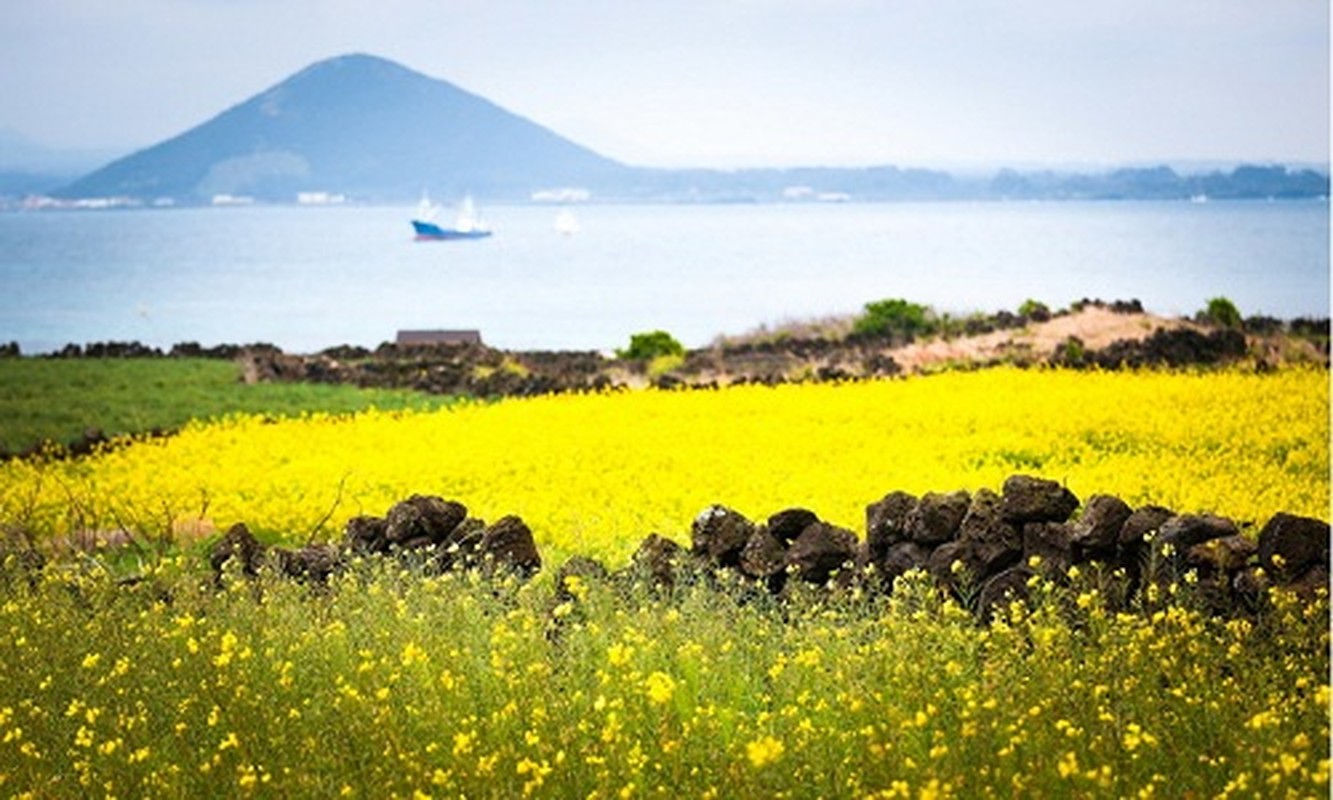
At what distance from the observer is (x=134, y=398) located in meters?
25.4

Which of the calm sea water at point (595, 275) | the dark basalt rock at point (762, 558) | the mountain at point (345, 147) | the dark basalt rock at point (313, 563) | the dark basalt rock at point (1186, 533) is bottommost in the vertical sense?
the calm sea water at point (595, 275)

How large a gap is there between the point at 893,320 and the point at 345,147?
349 ft

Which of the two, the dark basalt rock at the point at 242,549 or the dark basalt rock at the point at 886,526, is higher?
the dark basalt rock at the point at 886,526

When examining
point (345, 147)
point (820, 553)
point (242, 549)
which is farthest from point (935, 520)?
point (345, 147)

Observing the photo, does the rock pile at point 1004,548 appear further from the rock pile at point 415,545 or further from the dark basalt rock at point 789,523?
the rock pile at point 415,545

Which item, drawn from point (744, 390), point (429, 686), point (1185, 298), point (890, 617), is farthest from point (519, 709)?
point (1185, 298)

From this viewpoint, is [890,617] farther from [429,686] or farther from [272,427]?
[272,427]

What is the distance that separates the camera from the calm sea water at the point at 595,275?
185ft

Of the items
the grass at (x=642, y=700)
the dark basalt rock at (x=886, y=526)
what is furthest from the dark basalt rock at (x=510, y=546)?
the dark basalt rock at (x=886, y=526)

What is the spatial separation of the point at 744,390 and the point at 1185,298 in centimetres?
4162

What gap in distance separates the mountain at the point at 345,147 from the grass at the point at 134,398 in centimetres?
8862

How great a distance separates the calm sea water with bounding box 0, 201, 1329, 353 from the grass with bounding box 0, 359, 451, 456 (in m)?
9.87

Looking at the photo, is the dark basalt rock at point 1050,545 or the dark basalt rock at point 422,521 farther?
the dark basalt rock at point 422,521

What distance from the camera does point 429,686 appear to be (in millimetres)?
7574
